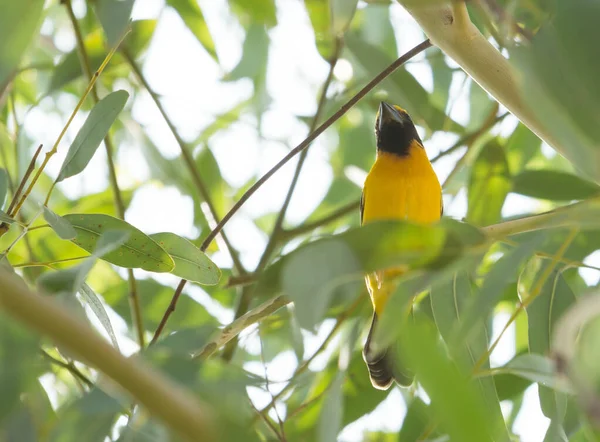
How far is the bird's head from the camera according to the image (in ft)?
7.80

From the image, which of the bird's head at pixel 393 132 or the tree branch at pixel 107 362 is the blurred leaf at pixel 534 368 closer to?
the tree branch at pixel 107 362

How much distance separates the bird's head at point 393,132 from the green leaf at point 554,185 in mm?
618

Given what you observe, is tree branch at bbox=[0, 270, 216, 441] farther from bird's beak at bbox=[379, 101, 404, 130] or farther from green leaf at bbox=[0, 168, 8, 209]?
bird's beak at bbox=[379, 101, 404, 130]

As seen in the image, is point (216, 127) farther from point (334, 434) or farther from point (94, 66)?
point (334, 434)

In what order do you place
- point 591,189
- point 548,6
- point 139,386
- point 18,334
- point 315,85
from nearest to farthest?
point 139,386 < point 18,334 < point 548,6 < point 591,189 < point 315,85

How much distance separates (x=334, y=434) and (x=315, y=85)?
1.99m

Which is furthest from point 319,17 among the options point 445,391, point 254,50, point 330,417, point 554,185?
point 445,391

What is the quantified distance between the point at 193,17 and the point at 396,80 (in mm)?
469

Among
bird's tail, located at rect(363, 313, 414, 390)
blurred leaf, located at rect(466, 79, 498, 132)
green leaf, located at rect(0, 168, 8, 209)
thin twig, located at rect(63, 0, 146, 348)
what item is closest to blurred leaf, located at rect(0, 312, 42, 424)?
green leaf, located at rect(0, 168, 8, 209)

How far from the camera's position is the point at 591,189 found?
1.76m

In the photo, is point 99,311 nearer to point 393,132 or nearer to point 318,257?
point 318,257

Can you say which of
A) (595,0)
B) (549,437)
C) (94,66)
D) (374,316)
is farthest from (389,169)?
(595,0)

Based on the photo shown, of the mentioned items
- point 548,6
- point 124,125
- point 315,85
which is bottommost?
point 548,6

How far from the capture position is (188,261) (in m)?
1.22
